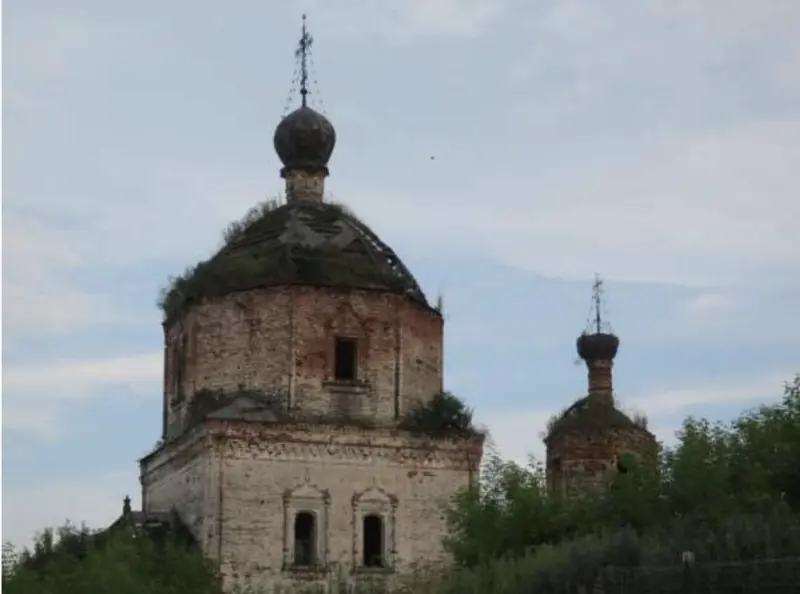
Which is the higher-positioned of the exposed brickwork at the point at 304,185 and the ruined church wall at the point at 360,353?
the exposed brickwork at the point at 304,185

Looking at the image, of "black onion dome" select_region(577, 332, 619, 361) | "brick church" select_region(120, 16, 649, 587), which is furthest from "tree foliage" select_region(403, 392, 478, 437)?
"black onion dome" select_region(577, 332, 619, 361)

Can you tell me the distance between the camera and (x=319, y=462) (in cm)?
2489

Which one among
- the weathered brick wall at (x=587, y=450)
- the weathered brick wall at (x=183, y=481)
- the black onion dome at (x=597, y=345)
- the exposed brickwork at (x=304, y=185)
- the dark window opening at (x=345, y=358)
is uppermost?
the exposed brickwork at (x=304, y=185)

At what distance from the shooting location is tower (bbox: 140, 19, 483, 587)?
24547 mm

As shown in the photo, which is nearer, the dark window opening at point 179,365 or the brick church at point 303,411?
the brick church at point 303,411

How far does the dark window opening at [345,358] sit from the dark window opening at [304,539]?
232 centimetres

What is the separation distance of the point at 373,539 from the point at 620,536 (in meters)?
7.18

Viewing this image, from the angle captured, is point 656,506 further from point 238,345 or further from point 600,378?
point 600,378

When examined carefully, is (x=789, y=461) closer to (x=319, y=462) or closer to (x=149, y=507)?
(x=319, y=462)

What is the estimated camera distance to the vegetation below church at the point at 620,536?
17484 millimetres

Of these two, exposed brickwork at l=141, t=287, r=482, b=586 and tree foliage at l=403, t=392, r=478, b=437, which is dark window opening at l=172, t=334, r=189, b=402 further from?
tree foliage at l=403, t=392, r=478, b=437

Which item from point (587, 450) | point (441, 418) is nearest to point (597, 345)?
point (587, 450)

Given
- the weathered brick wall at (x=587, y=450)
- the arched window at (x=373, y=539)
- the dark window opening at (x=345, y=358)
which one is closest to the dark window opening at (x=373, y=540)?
the arched window at (x=373, y=539)

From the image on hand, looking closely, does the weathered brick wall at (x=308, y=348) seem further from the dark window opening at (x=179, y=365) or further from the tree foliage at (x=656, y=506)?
the tree foliage at (x=656, y=506)
